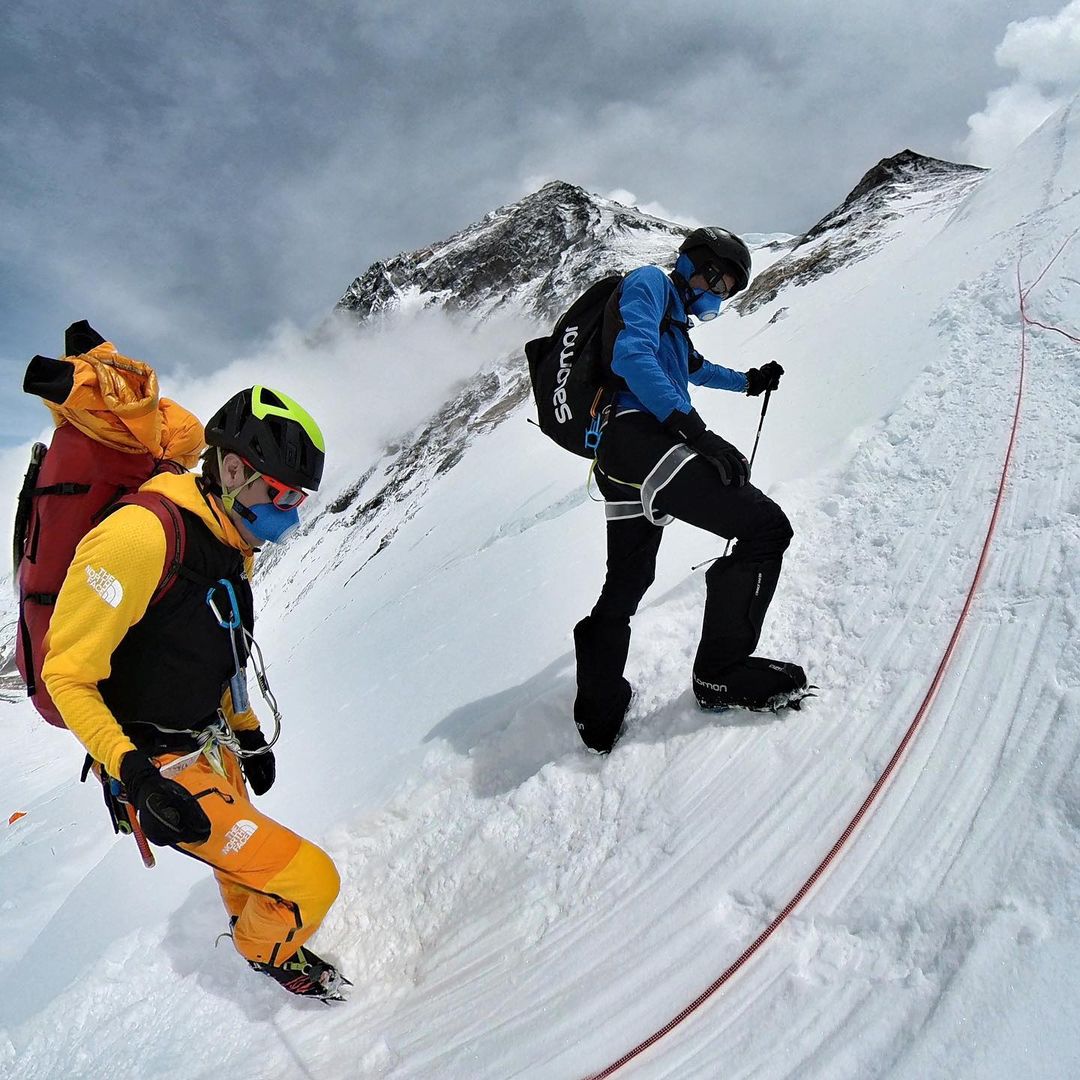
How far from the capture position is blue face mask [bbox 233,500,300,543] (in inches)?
112

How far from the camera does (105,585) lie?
93.8 inches

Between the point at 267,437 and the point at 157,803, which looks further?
the point at 267,437

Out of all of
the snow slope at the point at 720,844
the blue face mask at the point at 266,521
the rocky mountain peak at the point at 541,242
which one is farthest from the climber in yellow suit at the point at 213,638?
the rocky mountain peak at the point at 541,242

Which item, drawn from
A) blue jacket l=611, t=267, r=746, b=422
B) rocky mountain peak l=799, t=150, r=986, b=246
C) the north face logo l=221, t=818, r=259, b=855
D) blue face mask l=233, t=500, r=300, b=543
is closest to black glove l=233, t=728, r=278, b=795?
the north face logo l=221, t=818, r=259, b=855

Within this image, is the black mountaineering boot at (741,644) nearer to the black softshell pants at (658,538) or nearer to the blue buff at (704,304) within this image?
the black softshell pants at (658,538)

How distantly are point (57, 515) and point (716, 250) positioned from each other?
11.4 ft

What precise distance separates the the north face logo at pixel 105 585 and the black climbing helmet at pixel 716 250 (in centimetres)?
313

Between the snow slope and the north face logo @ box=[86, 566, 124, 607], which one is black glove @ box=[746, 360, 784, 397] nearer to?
the snow slope

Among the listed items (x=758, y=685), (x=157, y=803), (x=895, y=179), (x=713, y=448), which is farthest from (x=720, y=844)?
(x=895, y=179)

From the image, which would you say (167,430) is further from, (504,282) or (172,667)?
(504,282)

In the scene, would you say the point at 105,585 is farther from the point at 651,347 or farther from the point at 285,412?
the point at 651,347

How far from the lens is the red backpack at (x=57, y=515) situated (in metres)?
2.64

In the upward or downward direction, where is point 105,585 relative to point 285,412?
downward

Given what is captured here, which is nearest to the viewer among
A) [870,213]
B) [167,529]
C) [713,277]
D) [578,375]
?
[167,529]
